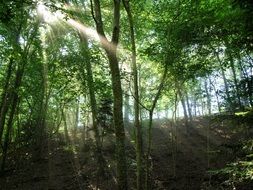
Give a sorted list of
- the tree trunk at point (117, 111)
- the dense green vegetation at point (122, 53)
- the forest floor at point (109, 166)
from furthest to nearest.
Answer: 1. the forest floor at point (109, 166)
2. the tree trunk at point (117, 111)
3. the dense green vegetation at point (122, 53)

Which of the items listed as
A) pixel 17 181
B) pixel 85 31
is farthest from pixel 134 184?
pixel 85 31

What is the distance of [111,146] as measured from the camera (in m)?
28.9

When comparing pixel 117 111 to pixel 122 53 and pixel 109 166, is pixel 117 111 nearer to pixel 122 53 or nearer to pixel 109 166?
pixel 122 53

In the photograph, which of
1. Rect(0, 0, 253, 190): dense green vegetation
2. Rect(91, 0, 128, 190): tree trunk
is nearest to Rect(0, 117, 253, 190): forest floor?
Rect(0, 0, 253, 190): dense green vegetation

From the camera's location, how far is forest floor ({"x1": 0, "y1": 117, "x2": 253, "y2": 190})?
773 inches

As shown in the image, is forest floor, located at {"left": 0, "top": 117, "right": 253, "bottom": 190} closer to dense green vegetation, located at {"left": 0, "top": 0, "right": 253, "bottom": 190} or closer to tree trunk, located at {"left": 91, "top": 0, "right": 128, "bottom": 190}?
dense green vegetation, located at {"left": 0, "top": 0, "right": 253, "bottom": 190}

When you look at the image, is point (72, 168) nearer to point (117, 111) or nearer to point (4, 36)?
point (4, 36)

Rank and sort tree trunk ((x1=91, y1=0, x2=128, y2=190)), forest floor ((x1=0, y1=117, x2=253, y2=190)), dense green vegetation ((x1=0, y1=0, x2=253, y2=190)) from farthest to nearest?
forest floor ((x1=0, y1=117, x2=253, y2=190)) < tree trunk ((x1=91, y1=0, x2=128, y2=190)) < dense green vegetation ((x1=0, y1=0, x2=253, y2=190))

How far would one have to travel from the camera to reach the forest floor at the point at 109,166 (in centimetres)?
1962

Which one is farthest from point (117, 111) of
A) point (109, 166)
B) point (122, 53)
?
point (109, 166)

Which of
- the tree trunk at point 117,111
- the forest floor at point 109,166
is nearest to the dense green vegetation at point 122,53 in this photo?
the tree trunk at point 117,111

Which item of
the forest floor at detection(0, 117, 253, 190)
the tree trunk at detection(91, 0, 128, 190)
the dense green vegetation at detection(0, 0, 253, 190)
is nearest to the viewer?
the dense green vegetation at detection(0, 0, 253, 190)

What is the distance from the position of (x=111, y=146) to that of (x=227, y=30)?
21.7 m

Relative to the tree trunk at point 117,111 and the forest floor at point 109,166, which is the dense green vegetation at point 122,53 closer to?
the tree trunk at point 117,111
